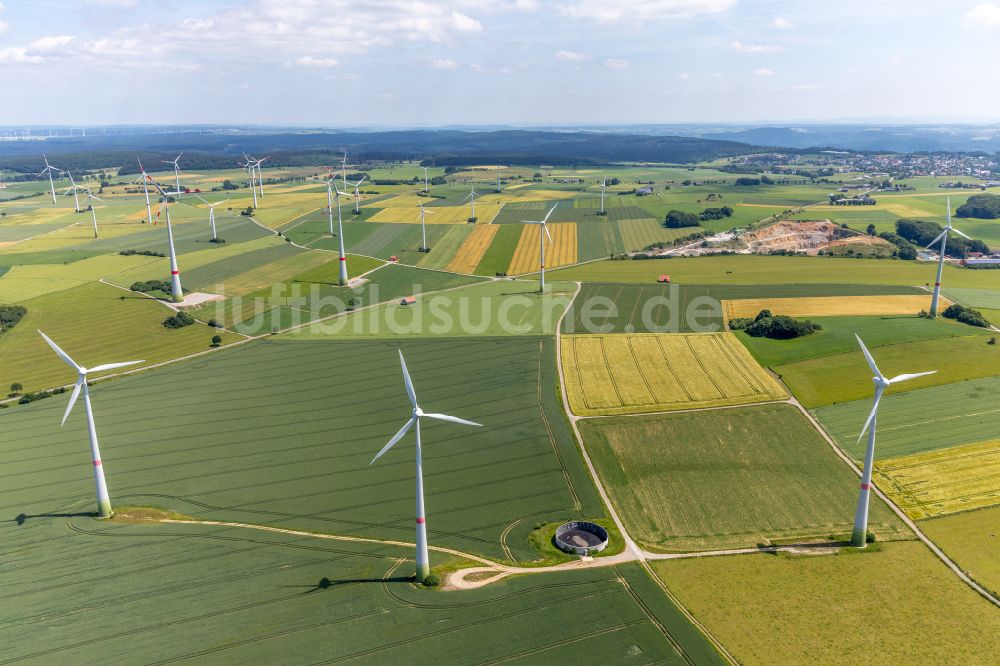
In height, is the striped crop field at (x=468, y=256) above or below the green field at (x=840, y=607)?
above

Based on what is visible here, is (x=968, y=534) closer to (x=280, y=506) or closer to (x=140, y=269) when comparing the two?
(x=280, y=506)

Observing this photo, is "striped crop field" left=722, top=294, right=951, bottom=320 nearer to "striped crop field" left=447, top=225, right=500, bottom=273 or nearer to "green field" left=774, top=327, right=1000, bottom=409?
"green field" left=774, top=327, right=1000, bottom=409

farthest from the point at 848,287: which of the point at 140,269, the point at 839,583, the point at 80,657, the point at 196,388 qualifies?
the point at 140,269

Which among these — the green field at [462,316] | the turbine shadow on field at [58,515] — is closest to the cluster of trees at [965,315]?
the green field at [462,316]

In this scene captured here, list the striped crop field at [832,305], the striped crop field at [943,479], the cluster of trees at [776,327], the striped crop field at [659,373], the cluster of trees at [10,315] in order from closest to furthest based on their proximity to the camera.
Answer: the striped crop field at [943,479] < the striped crop field at [659,373] < the cluster of trees at [776,327] < the cluster of trees at [10,315] < the striped crop field at [832,305]

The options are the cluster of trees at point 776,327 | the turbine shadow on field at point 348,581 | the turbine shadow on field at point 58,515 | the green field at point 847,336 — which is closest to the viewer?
the turbine shadow on field at point 348,581

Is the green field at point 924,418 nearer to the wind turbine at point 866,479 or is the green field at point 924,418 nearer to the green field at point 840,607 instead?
the wind turbine at point 866,479

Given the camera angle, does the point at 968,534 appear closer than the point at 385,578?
No
